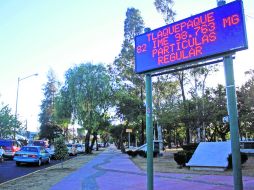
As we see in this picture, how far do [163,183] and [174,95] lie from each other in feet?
105

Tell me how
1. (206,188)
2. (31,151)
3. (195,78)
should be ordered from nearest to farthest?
(206,188) < (31,151) < (195,78)

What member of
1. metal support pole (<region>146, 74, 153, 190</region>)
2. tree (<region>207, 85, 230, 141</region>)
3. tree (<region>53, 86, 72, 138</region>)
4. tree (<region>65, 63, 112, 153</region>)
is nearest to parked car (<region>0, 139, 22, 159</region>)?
tree (<region>53, 86, 72, 138</region>)

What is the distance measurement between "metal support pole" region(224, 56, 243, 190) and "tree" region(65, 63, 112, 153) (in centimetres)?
3842

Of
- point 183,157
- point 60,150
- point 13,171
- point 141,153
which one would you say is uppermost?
point 60,150

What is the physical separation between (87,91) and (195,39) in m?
38.4

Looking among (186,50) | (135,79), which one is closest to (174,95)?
(135,79)

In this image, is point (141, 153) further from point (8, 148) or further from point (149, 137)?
point (149, 137)

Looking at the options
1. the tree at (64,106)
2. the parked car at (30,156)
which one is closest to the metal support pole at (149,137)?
the parked car at (30,156)

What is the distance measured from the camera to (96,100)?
46.0m

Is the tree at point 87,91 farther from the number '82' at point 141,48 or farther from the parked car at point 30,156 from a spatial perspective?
the number '82' at point 141,48

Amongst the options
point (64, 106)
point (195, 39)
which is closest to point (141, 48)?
point (195, 39)

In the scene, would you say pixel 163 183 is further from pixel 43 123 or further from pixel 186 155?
pixel 43 123

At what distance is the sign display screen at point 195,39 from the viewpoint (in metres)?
7.27

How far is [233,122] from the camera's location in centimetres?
735
